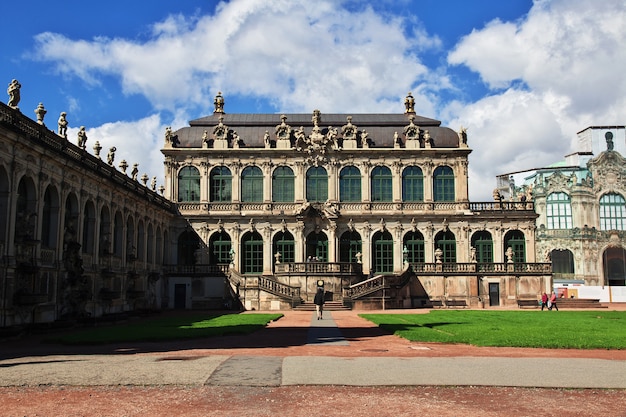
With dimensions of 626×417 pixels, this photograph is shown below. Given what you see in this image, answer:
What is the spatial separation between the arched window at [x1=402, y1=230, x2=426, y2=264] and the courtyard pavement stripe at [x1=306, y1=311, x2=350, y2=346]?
28.5 metres

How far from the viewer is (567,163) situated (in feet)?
293

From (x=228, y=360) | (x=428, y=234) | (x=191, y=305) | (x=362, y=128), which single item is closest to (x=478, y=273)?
(x=428, y=234)

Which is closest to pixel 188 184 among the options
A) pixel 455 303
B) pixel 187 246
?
pixel 187 246

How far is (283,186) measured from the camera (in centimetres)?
5931

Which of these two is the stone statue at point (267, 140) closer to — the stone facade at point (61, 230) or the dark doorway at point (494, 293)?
the stone facade at point (61, 230)

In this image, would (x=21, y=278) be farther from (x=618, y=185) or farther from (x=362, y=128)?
(x=618, y=185)

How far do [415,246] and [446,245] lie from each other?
2.90 m

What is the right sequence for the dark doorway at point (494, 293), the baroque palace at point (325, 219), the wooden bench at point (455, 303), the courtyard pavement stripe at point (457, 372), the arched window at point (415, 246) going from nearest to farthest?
1. the courtyard pavement stripe at point (457, 372)
2. the baroque palace at point (325, 219)
3. the wooden bench at point (455, 303)
4. the dark doorway at point (494, 293)
5. the arched window at point (415, 246)

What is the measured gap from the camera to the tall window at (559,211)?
3275 inches

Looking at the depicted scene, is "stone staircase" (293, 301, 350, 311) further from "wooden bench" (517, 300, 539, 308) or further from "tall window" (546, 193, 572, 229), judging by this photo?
"tall window" (546, 193, 572, 229)

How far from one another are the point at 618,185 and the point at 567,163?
8437 millimetres

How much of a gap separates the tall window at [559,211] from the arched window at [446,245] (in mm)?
31126

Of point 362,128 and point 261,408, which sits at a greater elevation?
point 362,128

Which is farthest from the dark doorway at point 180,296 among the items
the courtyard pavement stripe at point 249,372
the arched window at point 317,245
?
the courtyard pavement stripe at point 249,372
